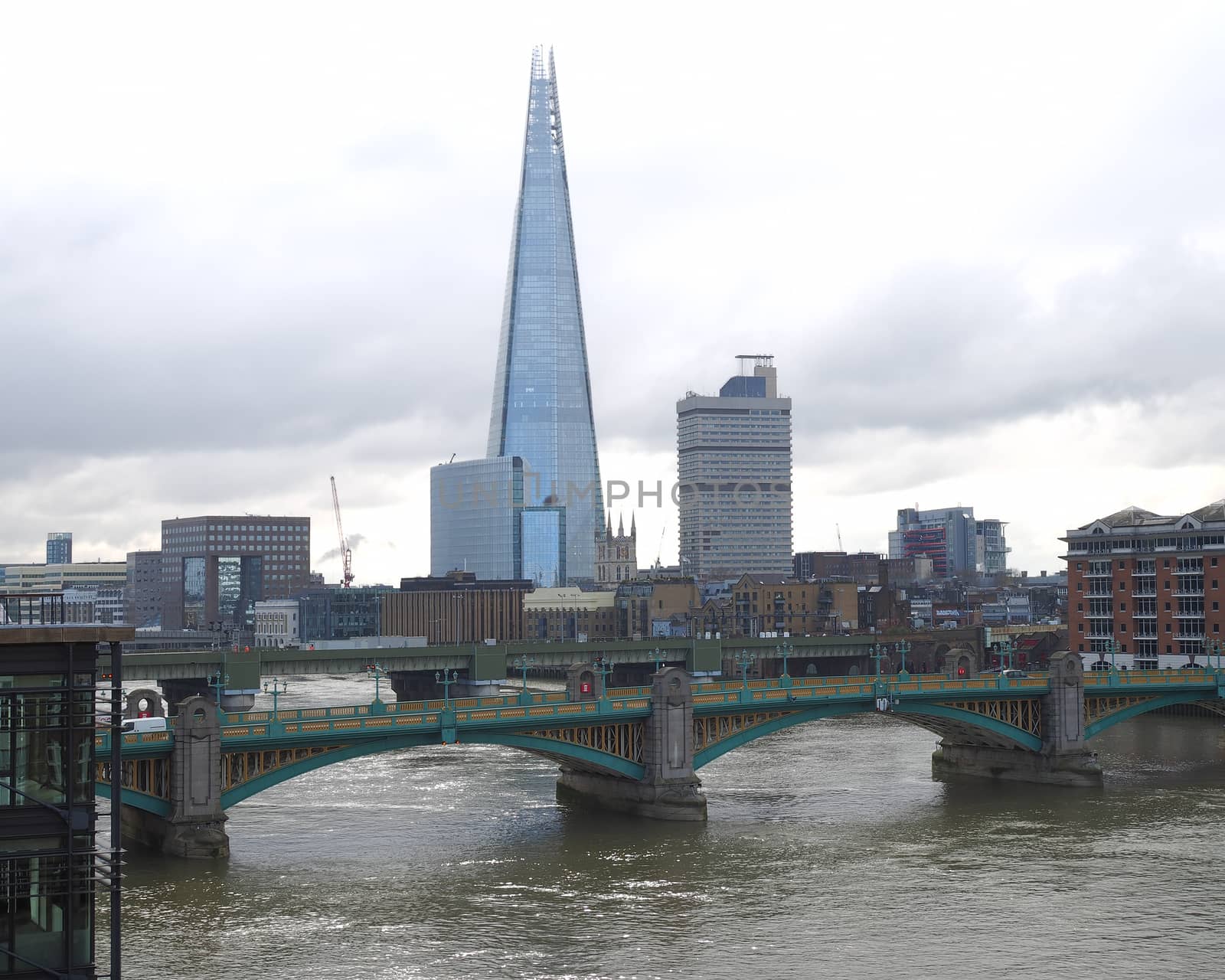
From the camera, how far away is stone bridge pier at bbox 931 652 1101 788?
9975 cm

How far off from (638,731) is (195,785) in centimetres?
2706

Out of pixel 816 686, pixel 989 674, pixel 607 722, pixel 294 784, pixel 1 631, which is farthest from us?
pixel 989 674

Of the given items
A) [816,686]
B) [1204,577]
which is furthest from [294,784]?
[1204,577]

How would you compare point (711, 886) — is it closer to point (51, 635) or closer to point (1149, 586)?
point (51, 635)

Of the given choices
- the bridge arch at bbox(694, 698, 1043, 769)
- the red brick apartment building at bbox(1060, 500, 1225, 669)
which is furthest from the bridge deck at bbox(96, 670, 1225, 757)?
the red brick apartment building at bbox(1060, 500, 1225, 669)

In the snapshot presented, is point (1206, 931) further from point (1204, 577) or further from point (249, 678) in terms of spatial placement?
point (249, 678)

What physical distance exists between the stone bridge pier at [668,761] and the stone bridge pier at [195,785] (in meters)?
25.2

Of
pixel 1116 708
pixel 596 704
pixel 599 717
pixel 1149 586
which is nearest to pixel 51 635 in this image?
pixel 599 717

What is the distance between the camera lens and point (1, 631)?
2703 cm

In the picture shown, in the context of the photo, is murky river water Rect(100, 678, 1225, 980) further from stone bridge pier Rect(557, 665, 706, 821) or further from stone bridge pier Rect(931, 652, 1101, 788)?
stone bridge pier Rect(931, 652, 1101, 788)

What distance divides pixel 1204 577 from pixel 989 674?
6334 cm

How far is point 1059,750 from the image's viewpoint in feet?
330

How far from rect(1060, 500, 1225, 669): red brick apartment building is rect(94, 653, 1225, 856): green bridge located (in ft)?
162

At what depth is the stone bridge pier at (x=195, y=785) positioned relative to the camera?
230 feet
